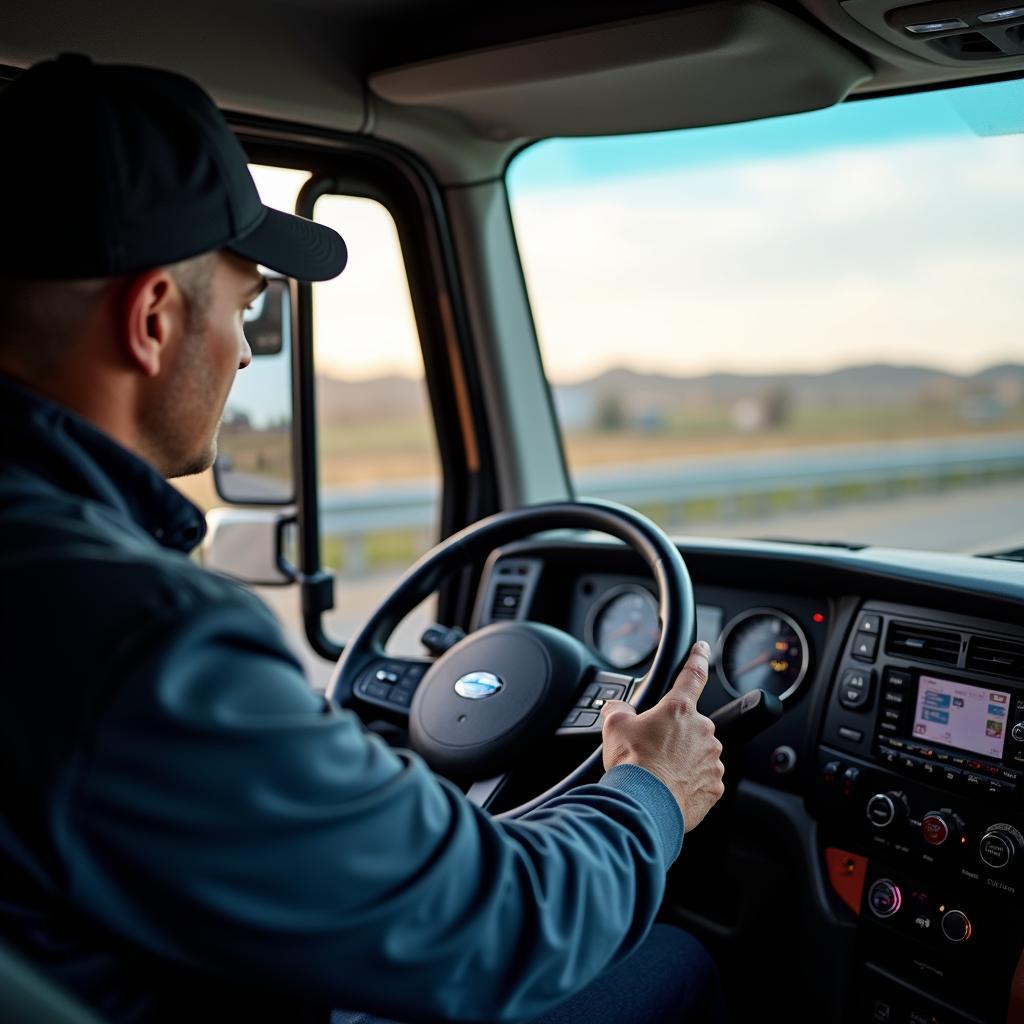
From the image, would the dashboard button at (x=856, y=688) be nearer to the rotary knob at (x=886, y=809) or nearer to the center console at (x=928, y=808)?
the center console at (x=928, y=808)

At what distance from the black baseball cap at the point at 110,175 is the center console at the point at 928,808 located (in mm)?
1648

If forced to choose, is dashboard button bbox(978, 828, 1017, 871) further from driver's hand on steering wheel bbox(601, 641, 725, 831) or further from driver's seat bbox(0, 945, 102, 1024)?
driver's seat bbox(0, 945, 102, 1024)

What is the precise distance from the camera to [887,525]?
10.5m

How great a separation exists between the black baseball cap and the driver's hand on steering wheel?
32.6 inches

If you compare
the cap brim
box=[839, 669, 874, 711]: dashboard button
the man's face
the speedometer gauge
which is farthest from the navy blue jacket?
the speedometer gauge

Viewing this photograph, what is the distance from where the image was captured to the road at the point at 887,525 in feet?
26.7

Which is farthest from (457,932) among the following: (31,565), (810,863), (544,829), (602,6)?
(602,6)

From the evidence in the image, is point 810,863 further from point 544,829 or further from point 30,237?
point 30,237

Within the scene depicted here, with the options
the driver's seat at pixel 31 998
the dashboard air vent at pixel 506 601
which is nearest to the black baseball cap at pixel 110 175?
the driver's seat at pixel 31 998

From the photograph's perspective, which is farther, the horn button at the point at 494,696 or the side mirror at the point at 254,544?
the side mirror at the point at 254,544

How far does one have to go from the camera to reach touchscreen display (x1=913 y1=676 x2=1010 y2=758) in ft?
7.10

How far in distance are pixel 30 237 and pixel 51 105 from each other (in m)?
0.16

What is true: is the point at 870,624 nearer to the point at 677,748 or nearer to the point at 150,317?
the point at 677,748

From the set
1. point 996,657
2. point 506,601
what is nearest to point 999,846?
point 996,657
